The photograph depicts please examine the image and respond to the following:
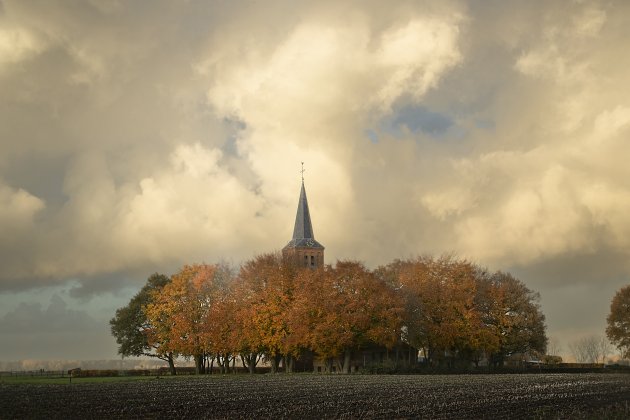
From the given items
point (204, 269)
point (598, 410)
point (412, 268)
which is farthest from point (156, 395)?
point (412, 268)

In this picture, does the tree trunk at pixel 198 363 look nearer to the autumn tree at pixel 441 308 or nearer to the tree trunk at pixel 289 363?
the tree trunk at pixel 289 363

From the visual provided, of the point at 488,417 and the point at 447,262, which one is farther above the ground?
the point at 447,262

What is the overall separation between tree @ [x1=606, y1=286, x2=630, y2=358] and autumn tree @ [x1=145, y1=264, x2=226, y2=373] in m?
71.7

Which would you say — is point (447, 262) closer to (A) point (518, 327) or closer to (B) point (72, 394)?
(A) point (518, 327)

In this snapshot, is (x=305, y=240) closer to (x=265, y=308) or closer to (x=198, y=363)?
(x=198, y=363)

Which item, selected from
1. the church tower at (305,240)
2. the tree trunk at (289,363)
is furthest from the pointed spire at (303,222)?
the tree trunk at (289,363)

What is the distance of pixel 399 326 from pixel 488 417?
58550 millimetres

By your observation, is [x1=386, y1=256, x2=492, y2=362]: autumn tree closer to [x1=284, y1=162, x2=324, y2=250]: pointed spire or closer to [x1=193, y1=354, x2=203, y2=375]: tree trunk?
[x1=193, y1=354, x2=203, y2=375]: tree trunk

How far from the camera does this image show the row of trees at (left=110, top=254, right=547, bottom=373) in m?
86.6

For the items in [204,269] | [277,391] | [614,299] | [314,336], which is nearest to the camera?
[277,391]

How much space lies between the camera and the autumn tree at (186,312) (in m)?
96.1

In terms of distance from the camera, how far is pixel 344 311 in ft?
281

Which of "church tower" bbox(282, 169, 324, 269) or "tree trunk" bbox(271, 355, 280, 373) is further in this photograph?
"church tower" bbox(282, 169, 324, 269)

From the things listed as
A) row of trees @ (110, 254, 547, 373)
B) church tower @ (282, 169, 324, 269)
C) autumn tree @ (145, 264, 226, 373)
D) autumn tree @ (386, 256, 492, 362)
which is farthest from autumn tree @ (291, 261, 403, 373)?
church tower @ (282, 169, 324, 269)
